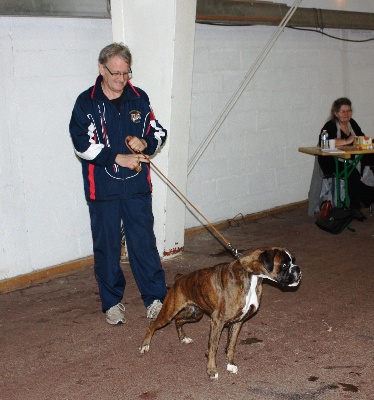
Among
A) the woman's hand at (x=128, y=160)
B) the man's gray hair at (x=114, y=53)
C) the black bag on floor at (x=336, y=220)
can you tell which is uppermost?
the man's gray hair at (x=114, y=53)

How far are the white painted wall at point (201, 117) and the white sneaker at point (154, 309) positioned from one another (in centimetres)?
139

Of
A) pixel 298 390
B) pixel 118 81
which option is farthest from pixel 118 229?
pixel 298 390

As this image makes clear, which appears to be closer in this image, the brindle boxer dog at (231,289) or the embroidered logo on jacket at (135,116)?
the brindle boxer dog at (231,289)

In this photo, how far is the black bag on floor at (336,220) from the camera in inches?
280

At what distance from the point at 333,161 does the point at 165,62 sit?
2.60m

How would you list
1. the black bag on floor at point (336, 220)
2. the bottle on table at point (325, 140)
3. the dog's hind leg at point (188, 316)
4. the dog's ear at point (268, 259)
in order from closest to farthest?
the dog's ear at point (268, 259), the dog's hind leg at point (188, 316), the black bag on floor at point (336, 220), the bottle on table at point (325, 140)

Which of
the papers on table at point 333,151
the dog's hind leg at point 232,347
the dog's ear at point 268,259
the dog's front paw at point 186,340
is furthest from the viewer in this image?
the papers on table at point 333,151

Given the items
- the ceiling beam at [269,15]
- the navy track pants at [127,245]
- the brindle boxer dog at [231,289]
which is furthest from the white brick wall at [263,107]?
the brindle boxer dog at [231,289]

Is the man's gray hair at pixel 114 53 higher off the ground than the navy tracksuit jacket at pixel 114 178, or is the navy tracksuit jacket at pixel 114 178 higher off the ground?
the man's gray hair at pixel 114 53

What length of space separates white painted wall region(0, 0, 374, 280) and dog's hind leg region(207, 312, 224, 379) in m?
2.29

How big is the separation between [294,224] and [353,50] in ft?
8.26

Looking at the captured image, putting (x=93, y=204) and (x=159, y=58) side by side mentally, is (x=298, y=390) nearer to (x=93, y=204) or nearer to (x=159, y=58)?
(x=93, y=204)

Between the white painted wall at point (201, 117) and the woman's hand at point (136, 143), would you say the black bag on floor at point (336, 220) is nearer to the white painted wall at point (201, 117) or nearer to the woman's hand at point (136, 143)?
the white painted wall at point (201, 117)

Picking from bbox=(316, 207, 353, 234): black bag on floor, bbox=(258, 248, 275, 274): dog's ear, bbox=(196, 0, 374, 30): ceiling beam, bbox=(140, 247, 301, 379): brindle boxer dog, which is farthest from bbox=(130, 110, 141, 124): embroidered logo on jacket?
bbox=(316, 207, 353, 234): black bag on floor
